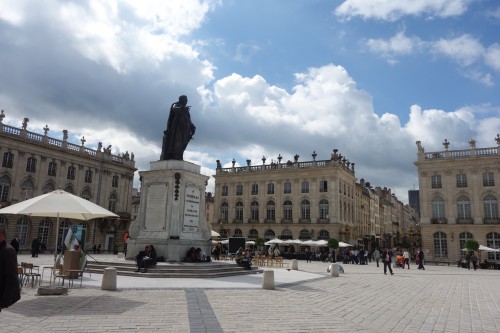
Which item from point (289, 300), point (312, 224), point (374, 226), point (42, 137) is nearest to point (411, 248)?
point (374, 226)

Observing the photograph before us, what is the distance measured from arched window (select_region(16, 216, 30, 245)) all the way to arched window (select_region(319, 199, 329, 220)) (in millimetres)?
34343

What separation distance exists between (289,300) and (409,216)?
5257 inches

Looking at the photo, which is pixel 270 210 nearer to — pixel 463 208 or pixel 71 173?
pixel 463 208

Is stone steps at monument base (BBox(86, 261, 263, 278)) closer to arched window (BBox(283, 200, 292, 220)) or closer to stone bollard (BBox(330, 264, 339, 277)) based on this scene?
stone bollard (BBox(330, 264, 339, 277))

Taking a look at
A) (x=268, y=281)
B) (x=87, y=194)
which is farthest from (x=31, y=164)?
(x=268, y=281)

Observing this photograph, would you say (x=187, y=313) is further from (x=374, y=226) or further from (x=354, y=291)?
(x=374, y=226)

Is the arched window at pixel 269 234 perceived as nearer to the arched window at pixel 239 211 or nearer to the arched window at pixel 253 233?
the arched window at pixel 253 233

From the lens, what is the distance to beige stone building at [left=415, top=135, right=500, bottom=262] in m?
42.4

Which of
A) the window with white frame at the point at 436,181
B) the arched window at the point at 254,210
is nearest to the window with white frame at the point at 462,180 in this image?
the window with white frame at the point at 436,181

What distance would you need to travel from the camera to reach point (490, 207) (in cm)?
4262

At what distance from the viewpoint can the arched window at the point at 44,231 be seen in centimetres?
4228

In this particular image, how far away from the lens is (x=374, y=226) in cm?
7725

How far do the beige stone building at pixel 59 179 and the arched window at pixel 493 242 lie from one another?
41.4 m

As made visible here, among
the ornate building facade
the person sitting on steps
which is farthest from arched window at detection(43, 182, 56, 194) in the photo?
the person sitting on steps
